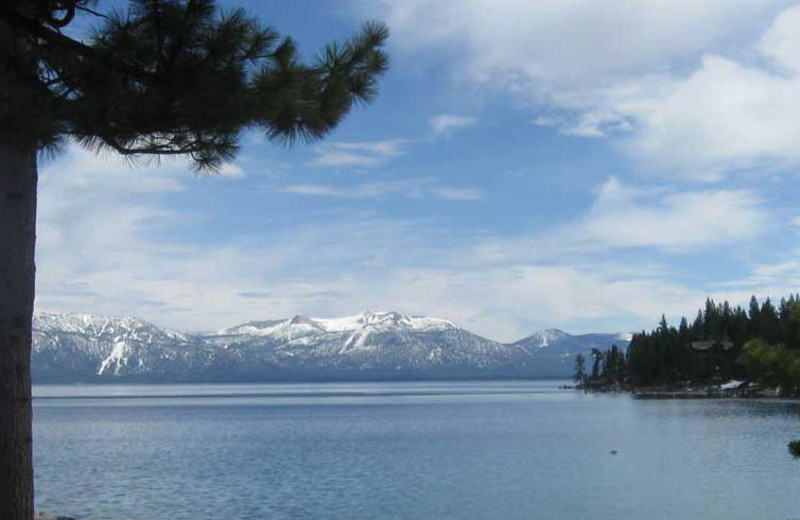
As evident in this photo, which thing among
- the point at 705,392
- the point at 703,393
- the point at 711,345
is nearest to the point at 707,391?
the point at 705,392

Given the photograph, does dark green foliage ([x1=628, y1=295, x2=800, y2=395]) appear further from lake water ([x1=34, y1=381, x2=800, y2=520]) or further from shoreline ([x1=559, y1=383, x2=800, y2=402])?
lake water ([x1=34, y1=381, x2=800, y2=520])

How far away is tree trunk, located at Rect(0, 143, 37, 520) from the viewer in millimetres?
13719

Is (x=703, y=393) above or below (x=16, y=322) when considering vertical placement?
below

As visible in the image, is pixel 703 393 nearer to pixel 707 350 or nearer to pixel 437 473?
pixel 707 350

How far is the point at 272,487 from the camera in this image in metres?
48.7

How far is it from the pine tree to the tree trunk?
1 cm

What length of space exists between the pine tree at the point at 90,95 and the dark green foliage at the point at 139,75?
15mm

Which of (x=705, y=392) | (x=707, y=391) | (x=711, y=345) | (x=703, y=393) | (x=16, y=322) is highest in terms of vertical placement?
(x=711, y=345)

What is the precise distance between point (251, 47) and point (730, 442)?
65.4m

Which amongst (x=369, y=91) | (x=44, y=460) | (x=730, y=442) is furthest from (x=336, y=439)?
(x=369, y=91)

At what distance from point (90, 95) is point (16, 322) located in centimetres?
351

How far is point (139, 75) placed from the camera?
13.9 metres

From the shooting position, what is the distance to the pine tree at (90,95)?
13312 mm

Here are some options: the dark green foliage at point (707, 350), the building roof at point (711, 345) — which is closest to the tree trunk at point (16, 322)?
the dark green foliage at point (707, 350)
